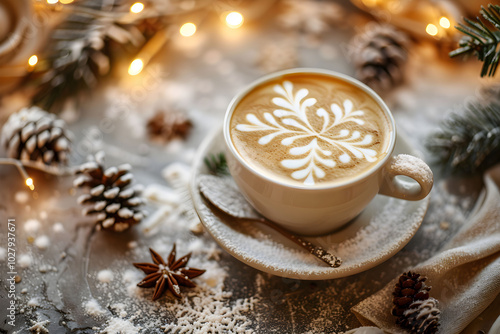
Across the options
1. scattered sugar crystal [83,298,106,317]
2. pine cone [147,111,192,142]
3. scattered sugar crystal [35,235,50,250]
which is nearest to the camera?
scattered sugar crystal [83,298,106,317]

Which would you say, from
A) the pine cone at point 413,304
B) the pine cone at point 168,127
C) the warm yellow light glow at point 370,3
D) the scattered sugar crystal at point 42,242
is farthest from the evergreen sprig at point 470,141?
the scattered sugar crystal at point 42,242

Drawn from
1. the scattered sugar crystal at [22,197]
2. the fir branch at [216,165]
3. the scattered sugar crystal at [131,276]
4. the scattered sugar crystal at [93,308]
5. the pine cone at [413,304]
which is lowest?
the scattered sugar crystal at [22,197]

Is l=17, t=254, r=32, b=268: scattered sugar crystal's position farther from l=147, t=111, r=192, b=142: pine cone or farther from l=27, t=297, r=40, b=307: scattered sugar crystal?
l=147, t=111, r=192, b=142: pine cone

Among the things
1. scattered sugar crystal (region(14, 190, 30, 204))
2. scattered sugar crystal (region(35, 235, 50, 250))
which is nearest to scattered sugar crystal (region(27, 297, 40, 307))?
scattered sugar crystal (region(35, 235, 50, 250))

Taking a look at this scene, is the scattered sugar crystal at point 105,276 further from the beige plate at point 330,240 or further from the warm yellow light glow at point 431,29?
the warm yellow light glow at point 431,29

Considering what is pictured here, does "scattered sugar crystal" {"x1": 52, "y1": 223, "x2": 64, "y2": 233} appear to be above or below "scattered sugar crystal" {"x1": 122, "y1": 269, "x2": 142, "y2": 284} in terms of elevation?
below

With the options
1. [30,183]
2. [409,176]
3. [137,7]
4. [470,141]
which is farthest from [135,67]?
[470,141]

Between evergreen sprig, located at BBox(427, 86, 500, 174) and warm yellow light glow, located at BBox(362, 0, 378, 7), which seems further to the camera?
warm yellow light glow, located at BBox(362, 0, 378, 7)

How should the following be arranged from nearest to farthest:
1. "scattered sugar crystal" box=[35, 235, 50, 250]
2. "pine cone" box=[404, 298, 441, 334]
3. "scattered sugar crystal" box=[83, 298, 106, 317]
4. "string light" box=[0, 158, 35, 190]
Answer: "pine cone" box=[404, 298, 441, 334] → "scattered sugar crystal" box=[83, 298, 106, 317] → "scattered sugar crystal" box=[35, 235, 50, 250] → "string light" box=[0, 158, 35, 190]
